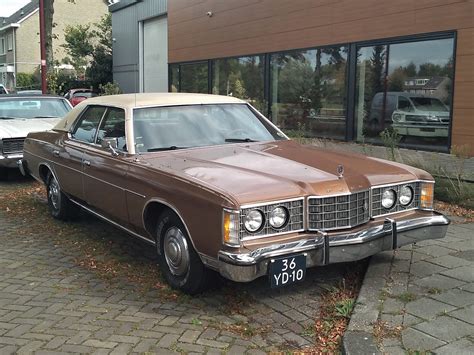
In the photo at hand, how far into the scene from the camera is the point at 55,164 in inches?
255

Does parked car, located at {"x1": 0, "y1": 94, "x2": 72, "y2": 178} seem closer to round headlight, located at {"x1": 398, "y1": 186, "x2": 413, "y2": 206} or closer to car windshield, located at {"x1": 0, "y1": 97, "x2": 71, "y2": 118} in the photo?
car windshield, located at {"x1": 0, "y1": 97, "x2": 71, "y2": 118}

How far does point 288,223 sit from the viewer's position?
12.5 feet

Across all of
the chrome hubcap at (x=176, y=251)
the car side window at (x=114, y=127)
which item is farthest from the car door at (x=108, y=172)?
the chrome hubcap at (x=176, y=251)

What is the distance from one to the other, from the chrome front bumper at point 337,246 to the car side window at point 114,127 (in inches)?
74.8

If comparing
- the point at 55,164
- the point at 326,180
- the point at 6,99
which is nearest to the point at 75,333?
the point at 326,180

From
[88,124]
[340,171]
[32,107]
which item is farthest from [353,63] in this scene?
[340,171]

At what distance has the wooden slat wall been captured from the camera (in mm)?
10008

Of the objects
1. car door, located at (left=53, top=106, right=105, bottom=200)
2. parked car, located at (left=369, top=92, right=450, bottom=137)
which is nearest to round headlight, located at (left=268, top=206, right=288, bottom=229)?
car door, located at (left=53, top=106, right=105, bottom=200)

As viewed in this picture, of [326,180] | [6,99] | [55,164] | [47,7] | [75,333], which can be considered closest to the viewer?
[75,333]

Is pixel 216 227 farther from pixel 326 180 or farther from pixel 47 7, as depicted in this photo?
pixel 47 7

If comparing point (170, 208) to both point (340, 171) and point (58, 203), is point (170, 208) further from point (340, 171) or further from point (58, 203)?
point (58, 203)

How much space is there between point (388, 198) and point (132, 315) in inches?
85.9

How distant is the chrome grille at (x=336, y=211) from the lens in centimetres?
387

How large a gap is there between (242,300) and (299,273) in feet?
2.19
